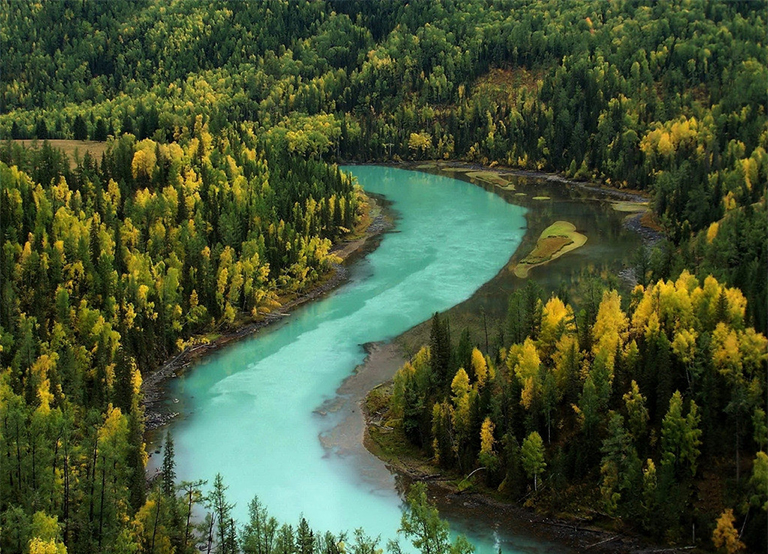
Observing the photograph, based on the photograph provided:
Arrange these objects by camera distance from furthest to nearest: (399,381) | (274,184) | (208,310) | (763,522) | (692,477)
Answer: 1. (274,184)
2. (208,310)
3. (399,381)
4. (692,477)
5. (763,522)

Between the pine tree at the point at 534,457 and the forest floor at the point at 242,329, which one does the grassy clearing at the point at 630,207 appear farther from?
the pine tree at the point at 534,457

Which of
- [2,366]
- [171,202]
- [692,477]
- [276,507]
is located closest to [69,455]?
[276,507]

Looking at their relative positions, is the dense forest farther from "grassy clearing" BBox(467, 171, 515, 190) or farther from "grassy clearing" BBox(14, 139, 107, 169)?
"grassy clearing" BBox(467, 171, 515, 190)

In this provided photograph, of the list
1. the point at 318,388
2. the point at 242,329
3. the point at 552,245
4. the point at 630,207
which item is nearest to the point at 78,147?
the point at 242,329

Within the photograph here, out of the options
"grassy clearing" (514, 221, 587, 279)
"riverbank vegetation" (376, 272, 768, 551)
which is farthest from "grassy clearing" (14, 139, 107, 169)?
"riverbank vegetation" (376, 272, 768, 551)

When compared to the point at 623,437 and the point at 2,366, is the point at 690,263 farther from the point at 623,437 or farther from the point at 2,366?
the point at 2,366
